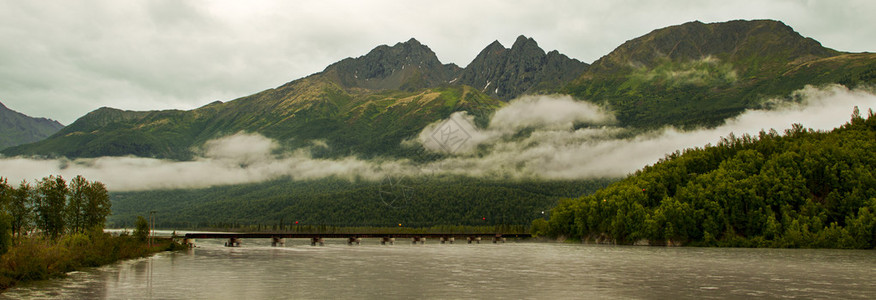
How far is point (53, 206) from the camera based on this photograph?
103 m

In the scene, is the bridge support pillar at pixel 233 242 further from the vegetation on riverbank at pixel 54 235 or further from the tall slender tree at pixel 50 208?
the tall slender tree at pixel 50 208

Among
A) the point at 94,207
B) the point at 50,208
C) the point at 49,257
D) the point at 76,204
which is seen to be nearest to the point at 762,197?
the point at 49,257

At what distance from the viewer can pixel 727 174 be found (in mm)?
148125

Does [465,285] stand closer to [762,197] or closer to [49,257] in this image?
[49,257]

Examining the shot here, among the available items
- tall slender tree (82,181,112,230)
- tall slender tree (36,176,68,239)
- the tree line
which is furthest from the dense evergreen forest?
tall slender tree (36,176,68,239)

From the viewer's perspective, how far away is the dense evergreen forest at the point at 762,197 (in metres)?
128

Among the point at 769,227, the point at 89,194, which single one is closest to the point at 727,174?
the point at 769,227

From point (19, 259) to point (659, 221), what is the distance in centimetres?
14078

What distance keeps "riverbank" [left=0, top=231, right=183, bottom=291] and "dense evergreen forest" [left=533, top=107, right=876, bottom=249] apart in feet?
417

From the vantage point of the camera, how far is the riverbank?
4381 cm

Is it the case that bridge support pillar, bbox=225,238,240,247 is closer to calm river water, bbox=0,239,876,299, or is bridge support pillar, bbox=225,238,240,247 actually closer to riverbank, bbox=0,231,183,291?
riverbank, bbox=0,231,183,291

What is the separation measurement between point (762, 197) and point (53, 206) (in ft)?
497

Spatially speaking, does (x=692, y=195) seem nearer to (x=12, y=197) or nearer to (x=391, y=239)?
(x=391, y=239)

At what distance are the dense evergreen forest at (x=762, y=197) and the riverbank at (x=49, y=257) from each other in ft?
417
